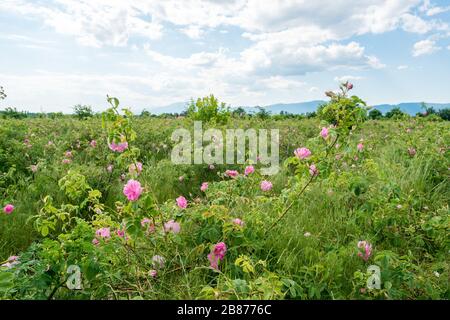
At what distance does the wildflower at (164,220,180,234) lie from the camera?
7.43ft

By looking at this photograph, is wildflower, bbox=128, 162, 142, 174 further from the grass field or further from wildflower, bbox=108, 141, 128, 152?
wildflower, bbox=108, 141, 128, 152

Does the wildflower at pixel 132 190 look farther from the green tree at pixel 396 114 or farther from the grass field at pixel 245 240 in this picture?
the green tree at pixel 396 114

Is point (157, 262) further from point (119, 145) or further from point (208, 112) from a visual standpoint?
point (208, 112)

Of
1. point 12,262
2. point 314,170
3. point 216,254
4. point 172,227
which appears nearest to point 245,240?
point 216,254

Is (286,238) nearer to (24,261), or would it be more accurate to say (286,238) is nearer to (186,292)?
(186,292)

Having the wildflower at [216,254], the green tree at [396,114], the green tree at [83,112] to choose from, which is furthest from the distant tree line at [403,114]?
the green tree at [83,112]

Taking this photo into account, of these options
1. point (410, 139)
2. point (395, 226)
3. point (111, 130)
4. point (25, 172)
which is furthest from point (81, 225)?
point (410, 139)

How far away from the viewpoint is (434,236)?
2.61 metres

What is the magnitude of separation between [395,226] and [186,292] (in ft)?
5.39

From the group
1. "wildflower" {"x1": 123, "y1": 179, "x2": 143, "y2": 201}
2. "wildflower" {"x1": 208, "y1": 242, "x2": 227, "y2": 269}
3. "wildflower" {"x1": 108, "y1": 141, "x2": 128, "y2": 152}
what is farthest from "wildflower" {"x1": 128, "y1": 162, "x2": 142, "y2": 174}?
"wildflower" {"x1": 208, "y1": 242, "x2": 227, "y2": 269}

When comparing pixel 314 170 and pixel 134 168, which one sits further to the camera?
pixel 314 170

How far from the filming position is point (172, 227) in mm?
2277

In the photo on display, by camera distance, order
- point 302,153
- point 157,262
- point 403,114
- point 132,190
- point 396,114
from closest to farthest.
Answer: point 132,190 < point 157,262 < point 302,153 < point 403,114 < point 396,114

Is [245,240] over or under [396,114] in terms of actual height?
under
